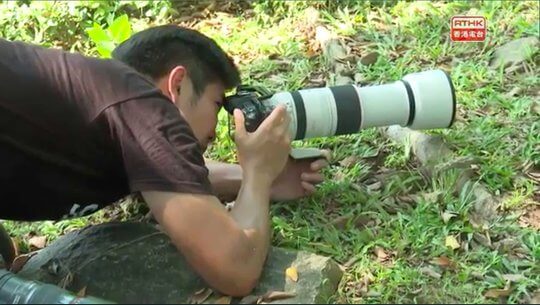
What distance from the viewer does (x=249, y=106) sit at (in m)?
2.40

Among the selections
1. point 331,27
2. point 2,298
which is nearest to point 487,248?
point 2,298

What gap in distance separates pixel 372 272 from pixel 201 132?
0.62m

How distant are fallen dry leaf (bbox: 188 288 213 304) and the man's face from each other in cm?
44

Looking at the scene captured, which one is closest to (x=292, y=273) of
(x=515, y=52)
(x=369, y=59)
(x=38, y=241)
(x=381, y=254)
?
(x=381, y=254)

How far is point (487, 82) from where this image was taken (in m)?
3.32

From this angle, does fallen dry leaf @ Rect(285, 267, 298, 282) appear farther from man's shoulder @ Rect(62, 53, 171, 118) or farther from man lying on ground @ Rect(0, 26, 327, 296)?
man's shoulder @ Rect(62, 53, 171, 118)

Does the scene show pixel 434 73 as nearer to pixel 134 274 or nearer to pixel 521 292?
pixel 521 292

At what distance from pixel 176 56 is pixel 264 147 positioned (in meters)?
0.36

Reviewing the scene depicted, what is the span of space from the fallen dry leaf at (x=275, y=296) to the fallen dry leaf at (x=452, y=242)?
0.56 m

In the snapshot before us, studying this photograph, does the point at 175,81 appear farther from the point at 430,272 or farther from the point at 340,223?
the point at 430,272

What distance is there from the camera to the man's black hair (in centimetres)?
239

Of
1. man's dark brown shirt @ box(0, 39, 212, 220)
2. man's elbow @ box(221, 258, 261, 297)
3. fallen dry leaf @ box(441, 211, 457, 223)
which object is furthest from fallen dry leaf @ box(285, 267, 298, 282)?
fallen dry leaf @ box(441, 211, 457, 223)

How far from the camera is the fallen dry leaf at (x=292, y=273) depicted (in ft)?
7.30

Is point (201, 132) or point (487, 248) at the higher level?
point (201, 132)
